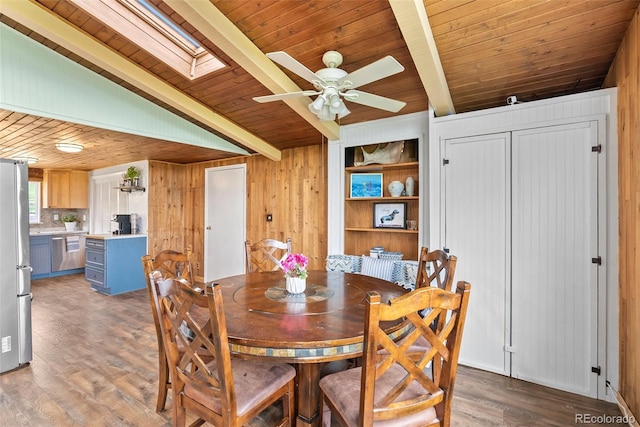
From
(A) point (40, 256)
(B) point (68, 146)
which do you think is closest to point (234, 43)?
(B) point (68, 146)

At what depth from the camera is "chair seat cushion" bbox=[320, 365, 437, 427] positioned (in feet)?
4.07

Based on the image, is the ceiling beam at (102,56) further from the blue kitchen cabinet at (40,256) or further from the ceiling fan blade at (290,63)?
the blue kitchen cabinet at (40,256)

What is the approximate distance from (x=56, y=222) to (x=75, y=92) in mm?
5327

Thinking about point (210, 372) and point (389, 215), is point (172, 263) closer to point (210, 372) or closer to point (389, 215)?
point (210, 372)

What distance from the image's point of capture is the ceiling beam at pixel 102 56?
6.73 feet

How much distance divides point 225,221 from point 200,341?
402 centimetres

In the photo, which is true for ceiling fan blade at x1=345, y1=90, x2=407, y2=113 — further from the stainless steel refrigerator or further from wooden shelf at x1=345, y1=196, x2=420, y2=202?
the stainless steel refrigerator

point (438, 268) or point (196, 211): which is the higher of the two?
point (196, 211)

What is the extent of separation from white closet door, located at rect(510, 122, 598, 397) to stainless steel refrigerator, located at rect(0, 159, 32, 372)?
13.4 ft

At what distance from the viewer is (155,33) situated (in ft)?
8.19

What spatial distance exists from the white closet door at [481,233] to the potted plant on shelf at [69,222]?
25.2ft

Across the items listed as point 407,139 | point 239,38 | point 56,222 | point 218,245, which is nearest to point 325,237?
point 407,139

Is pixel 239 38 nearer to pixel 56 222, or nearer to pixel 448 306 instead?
pixel 448 306

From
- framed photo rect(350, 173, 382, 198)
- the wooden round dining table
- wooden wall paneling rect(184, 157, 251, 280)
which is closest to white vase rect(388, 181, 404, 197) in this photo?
framed photo rect(350, 173, 382, 198)
